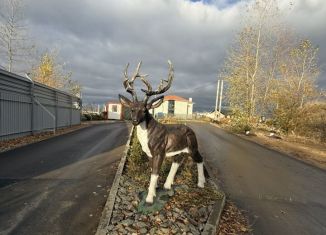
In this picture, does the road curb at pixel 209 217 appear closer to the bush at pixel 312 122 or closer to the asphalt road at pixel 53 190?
the asphalt road at pixel 53 190

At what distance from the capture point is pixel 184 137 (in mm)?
7129

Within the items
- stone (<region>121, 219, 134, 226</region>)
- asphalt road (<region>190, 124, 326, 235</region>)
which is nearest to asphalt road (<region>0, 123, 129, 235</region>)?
stone (<region>121, 219, 134, 226</region>)

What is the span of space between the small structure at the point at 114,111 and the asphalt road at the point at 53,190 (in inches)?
1636

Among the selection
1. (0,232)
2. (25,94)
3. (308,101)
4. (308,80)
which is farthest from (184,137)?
(308,80)

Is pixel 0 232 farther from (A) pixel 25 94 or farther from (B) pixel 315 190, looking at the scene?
(A) pixel 25 94

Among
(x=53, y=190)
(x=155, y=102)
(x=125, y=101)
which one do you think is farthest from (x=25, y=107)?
(x=155, y=102)

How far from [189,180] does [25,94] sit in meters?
13.3

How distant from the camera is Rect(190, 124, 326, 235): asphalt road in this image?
22.1ft

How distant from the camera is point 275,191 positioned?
9.29 m

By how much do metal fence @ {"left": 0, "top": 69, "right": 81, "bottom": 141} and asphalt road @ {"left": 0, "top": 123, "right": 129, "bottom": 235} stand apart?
3247 millimetres

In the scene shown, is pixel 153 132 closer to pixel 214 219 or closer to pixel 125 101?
pixel 125 101

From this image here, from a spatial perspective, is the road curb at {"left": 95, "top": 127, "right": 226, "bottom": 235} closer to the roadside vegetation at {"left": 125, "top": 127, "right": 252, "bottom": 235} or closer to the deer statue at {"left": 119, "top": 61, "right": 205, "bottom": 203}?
the roadside vegetation at {"left": 125, "top": 127, "right": 252, "bottom": 235}

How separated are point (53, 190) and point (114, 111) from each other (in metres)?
48.4

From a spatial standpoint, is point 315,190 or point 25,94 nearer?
point 315,190
